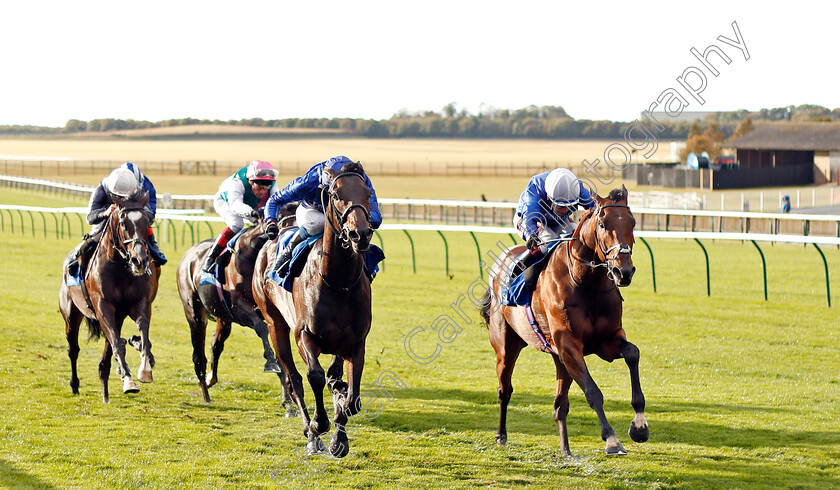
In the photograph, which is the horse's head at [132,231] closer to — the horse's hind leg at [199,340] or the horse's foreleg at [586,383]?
the horse's hind leg at [199,340]

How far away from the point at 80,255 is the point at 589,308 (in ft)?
16.1

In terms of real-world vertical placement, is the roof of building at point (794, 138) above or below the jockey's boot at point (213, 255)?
above

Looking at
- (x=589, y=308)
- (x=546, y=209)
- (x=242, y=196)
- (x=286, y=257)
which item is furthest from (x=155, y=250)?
(x=589, y=308)

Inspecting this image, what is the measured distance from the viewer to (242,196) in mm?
7742

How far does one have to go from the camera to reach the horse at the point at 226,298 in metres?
7.34

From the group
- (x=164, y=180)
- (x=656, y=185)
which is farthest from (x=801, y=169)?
(x=164, y=180)

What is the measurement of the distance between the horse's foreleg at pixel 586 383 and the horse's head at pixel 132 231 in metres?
3.37

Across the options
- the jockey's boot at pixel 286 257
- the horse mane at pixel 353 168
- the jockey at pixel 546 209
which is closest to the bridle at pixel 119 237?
the jockey's boot at pixel 286 257

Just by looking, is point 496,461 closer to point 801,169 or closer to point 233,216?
point 233,216

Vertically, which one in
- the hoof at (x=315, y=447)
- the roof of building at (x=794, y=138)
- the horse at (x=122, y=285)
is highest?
the roof of building at (x=794, y=138)

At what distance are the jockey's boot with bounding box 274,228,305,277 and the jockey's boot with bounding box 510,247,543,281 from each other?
149cm

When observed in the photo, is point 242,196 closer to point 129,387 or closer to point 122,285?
point 122,285

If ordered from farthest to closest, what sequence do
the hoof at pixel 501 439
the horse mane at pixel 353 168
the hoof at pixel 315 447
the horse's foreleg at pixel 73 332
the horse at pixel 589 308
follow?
the horse's foreleg at pixel 73 332 → the hoof at pixel 501 439 → the hoof at pixel 315 447 → the horse mane at pixel 353 168 → the horse at pixel 589 308

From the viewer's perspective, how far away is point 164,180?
207 ft
